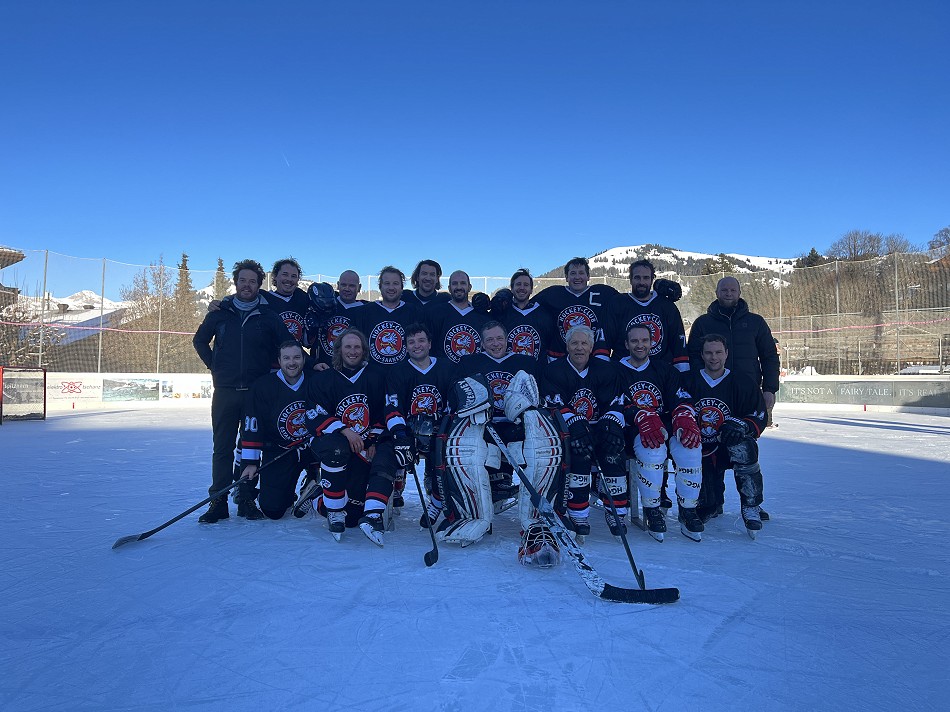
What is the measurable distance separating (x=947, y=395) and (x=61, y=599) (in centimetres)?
1484

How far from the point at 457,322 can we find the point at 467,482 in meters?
1.22

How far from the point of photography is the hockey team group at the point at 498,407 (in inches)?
116

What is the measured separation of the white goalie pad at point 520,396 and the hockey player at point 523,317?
547 millimetres

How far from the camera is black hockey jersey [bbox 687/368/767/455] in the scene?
10.5ft

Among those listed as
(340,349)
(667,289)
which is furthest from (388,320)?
(667,289)

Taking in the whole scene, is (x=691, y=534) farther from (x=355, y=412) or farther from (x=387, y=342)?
(x=387, y=342)

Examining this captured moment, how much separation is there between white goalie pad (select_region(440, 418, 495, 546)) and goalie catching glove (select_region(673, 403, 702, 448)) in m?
1.05

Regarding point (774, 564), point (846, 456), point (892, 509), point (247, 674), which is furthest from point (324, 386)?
point (846, 456)

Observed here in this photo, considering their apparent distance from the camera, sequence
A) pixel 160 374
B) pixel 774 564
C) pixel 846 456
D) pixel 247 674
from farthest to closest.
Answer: pixel 160 374, pixel 846 456, pixel 774 564, pixel 247 674

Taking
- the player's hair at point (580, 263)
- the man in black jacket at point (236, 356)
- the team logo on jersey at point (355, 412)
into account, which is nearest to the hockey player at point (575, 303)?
the player's hair at point (580, 263)

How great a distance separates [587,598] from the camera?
2.16 metres

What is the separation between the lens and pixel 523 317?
3.75 metres

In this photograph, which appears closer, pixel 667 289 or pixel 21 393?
pixel 667 289

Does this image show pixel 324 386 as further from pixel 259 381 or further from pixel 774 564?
pixel 774 564
